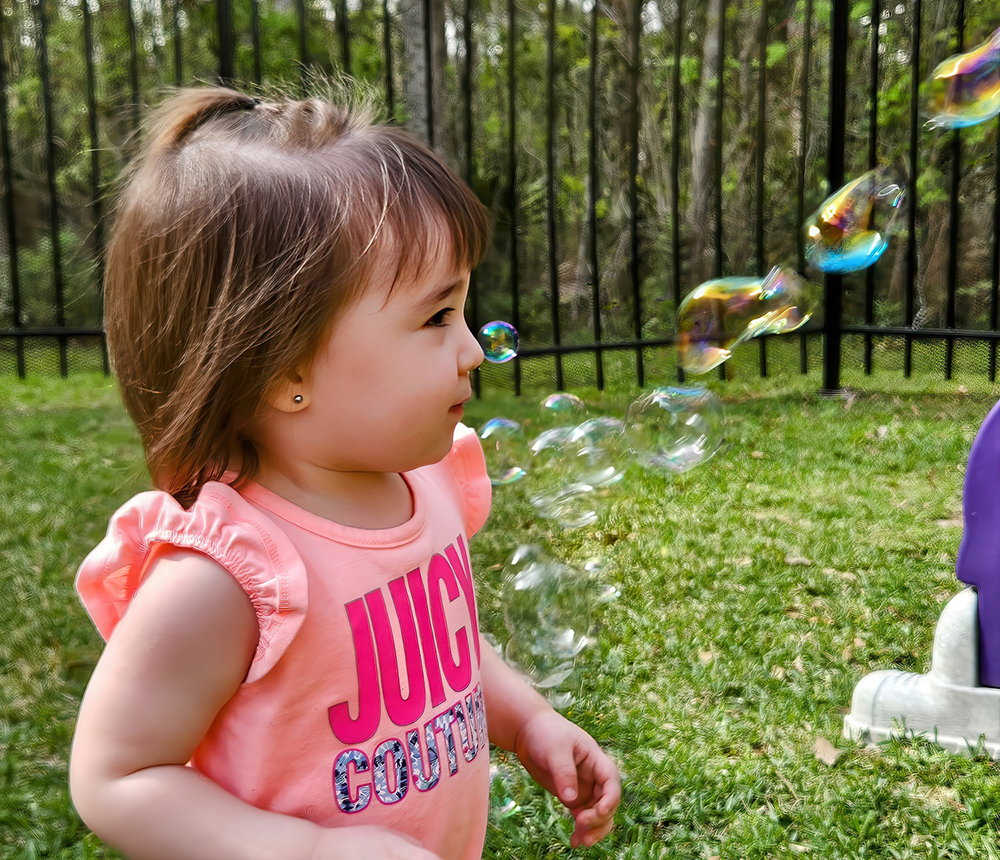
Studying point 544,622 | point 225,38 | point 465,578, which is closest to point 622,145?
point 225,38

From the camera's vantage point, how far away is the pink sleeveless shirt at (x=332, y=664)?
3.02 ft

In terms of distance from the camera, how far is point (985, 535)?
6.42ft

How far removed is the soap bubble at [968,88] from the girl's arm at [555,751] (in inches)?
65.6

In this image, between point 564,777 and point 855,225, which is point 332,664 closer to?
point 564,777

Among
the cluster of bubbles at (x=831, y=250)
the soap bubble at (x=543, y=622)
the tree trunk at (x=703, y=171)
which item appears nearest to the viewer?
the soap bubble at (x=543, y=622)

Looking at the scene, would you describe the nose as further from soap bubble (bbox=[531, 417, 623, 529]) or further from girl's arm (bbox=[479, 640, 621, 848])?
soap bubble (bbox=[531, 417, 623, 529])

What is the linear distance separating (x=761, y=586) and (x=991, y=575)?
977mm

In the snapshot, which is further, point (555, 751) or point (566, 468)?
point (566, 468)

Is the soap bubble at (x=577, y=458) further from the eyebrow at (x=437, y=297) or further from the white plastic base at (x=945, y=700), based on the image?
the eyebrow at (x=437, y=297)

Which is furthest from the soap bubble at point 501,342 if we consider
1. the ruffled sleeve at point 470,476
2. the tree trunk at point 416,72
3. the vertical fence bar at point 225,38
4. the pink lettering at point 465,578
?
the tree trunk at point 416,72

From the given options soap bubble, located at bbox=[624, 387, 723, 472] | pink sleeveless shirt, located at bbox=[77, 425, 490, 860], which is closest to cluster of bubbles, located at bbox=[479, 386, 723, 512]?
soap bubble, located at bbox=[624, 387, 723, 472]

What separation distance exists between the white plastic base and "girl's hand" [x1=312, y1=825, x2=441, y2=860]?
1461 millimetres

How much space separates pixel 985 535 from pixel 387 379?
58.0 inches

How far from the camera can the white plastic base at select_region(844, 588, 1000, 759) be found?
78.0 inches
